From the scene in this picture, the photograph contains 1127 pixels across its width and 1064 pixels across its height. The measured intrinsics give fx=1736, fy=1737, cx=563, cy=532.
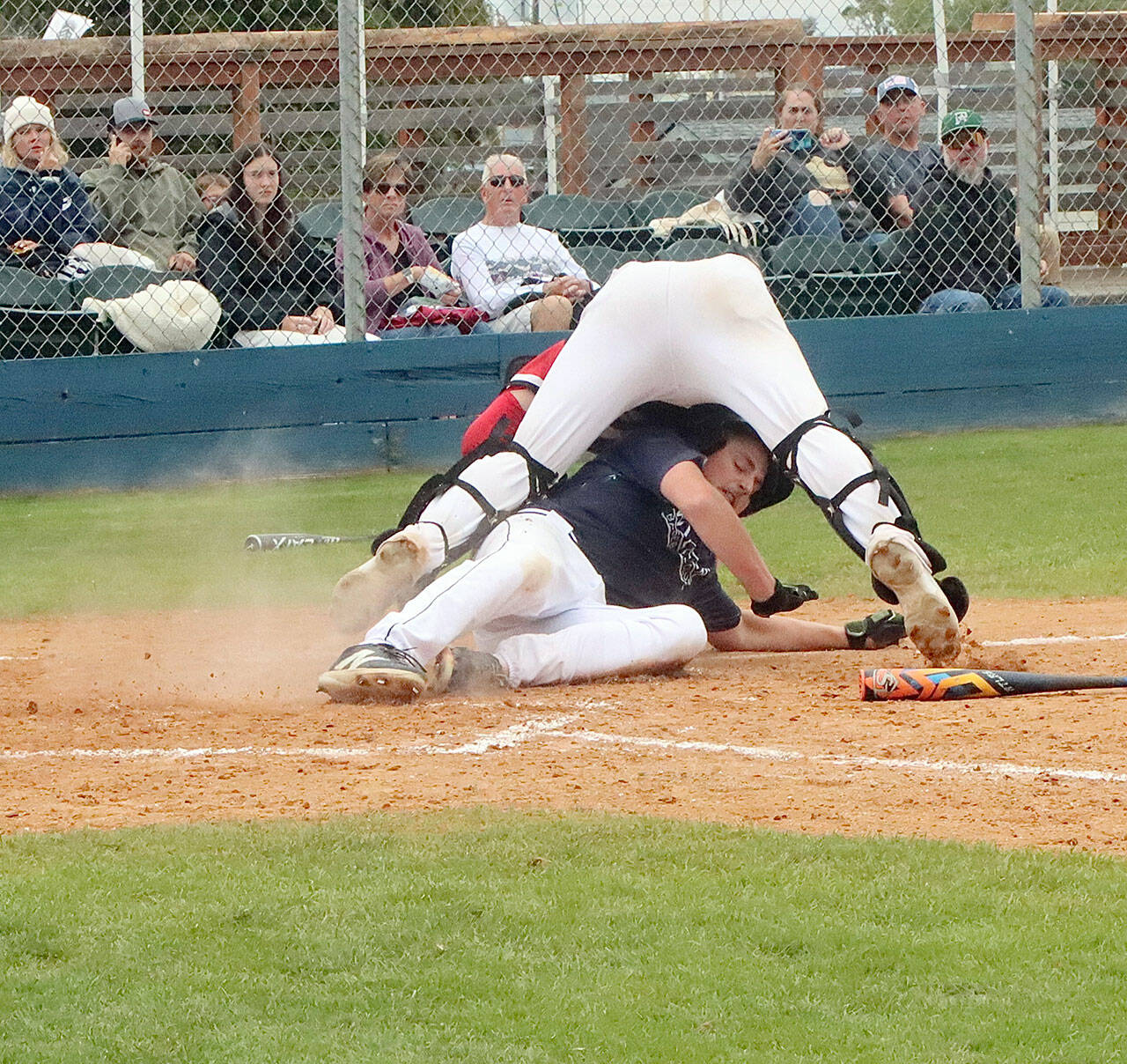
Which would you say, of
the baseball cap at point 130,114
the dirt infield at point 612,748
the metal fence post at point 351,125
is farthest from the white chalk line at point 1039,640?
the baseball cap at point 130,114

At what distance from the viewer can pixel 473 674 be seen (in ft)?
16.4

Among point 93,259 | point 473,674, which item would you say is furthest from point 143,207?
point 473,674

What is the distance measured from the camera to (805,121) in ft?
33.7

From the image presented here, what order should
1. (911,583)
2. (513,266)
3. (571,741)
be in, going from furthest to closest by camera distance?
(513,266), (911,583), (571,741)

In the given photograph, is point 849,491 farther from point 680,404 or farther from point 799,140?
point 799,140

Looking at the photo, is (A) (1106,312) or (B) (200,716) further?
(A) (1106,312)

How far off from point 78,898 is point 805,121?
8232 millimetres

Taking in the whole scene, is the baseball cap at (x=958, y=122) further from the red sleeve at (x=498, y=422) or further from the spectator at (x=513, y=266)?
the red sleeve at (x=498, y=422)

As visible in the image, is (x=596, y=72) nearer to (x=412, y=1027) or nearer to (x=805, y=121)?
(x=805, y=121)

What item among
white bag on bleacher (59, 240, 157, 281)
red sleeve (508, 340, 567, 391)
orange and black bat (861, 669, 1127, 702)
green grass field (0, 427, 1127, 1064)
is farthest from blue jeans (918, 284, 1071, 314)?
green grass field (0, 427, 1127, 1064)

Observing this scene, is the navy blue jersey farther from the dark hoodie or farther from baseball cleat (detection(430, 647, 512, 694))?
the dark hoodie

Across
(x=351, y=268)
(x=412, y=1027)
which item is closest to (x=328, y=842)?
(x=412, y=1027)

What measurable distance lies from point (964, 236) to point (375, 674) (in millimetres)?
6735

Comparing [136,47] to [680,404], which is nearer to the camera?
[680,404]
